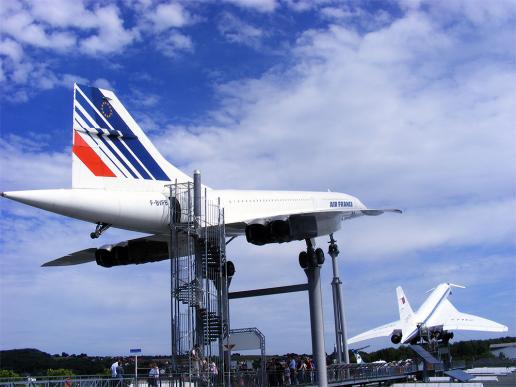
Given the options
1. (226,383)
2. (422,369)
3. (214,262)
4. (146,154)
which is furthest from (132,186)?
(422,369)

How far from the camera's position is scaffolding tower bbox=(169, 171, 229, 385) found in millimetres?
16859

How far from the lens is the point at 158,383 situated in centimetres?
1697

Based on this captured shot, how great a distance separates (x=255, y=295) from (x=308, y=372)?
133 inches

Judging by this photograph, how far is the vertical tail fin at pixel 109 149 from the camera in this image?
17.2 meters

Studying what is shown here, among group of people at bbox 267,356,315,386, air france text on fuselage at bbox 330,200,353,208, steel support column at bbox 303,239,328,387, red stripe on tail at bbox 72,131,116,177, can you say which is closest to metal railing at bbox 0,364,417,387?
group of people at bbox 267,356,315,386

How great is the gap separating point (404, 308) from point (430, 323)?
4.96 m

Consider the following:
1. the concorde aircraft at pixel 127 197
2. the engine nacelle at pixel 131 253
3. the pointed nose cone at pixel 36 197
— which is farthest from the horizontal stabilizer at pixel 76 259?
the pointed nose cone at pixel 36 197

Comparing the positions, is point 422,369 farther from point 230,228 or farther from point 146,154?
point 146,154

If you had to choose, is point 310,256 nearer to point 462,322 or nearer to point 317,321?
point 317,321

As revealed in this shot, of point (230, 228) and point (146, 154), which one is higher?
point (146, 154)

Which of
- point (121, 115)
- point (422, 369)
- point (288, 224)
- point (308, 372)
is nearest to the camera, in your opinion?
point (121, 115)

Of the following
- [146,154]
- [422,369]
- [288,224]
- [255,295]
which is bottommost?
[422,369]

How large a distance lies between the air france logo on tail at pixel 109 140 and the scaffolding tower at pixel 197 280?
1.29 m

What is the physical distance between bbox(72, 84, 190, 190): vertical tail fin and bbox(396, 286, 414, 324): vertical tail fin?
43.8 meters
